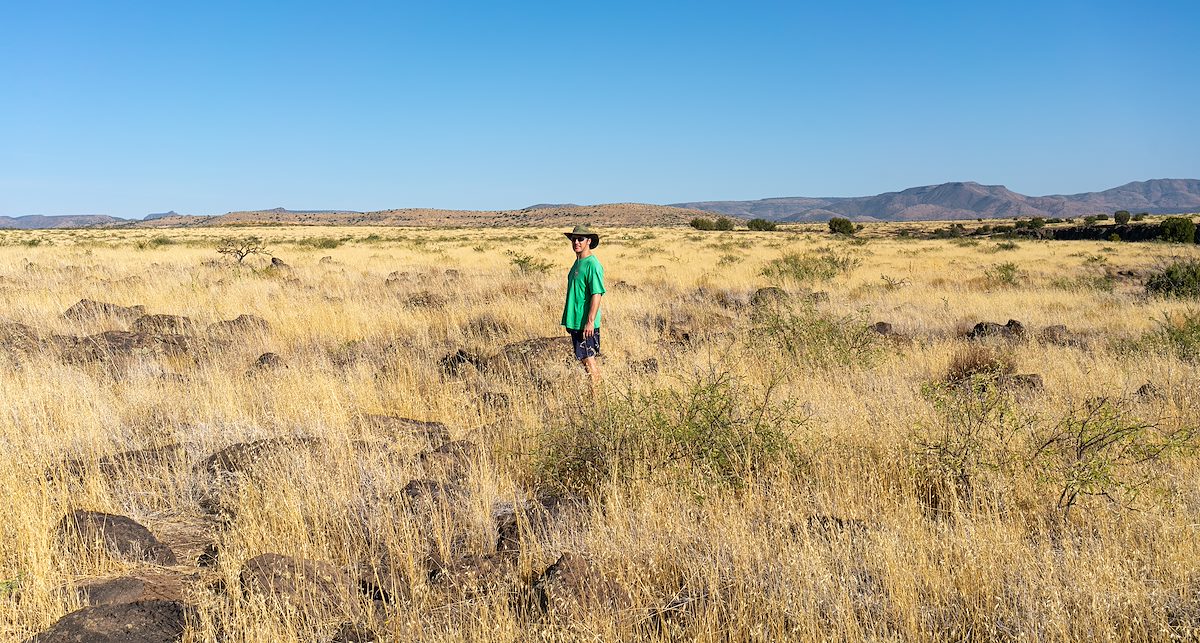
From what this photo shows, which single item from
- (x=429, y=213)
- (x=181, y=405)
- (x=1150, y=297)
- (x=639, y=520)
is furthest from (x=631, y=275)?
(x=429, y=213)

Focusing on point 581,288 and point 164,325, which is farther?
point 164,325

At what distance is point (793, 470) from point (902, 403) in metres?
1.65

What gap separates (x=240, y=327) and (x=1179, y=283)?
57.0ft

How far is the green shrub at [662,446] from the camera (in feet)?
14.0

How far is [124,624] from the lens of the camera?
9.09 ft

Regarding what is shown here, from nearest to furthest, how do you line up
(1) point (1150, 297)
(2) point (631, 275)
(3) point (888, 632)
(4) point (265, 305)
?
(3) point (888, 632), (4) point (265, 305), (1) point (1150, 297), (2) point (631, 275)

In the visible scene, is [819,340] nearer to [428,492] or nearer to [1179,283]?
[428,492]

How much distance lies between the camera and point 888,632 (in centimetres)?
274

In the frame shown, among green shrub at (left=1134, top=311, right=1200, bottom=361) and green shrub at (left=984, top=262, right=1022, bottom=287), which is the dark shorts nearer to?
green shrub at (left=1134, top=311, right=1200, bottom=361)

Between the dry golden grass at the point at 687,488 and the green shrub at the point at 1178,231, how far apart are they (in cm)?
3344

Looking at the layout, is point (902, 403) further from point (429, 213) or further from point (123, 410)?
point (429, 213)

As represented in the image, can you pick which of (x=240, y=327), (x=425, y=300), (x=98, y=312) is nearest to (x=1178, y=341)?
(x=425, y=300)

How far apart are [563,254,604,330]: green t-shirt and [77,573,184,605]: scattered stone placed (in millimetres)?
4121

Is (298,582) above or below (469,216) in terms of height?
below
